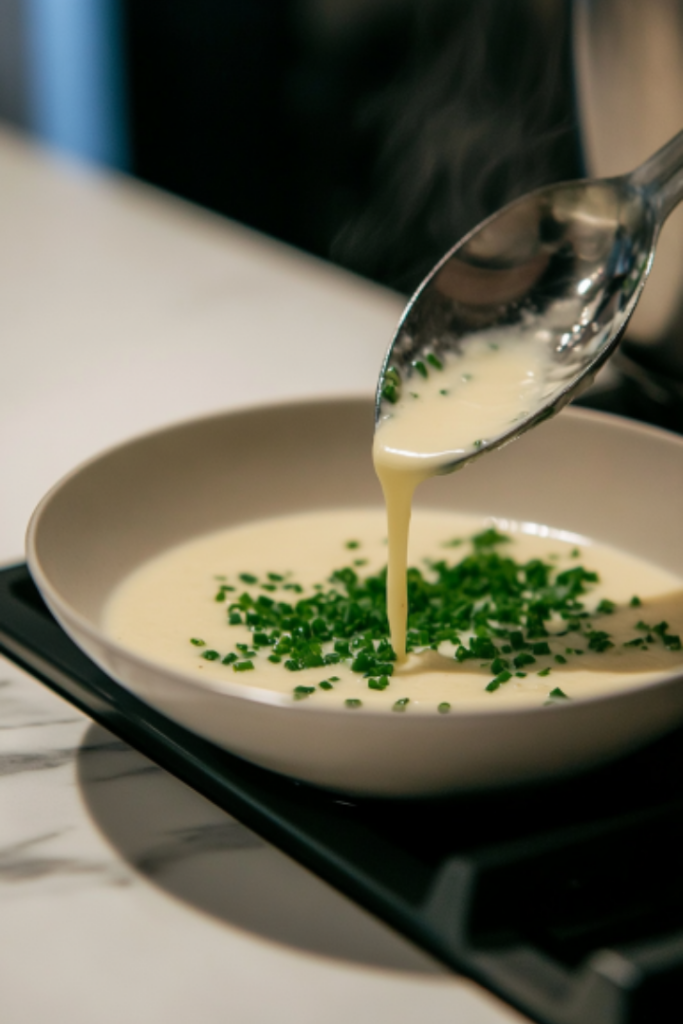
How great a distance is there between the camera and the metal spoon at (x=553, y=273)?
929 millimetres

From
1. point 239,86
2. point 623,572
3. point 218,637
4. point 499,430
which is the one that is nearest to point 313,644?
point 218,637

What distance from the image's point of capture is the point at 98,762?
0.79m

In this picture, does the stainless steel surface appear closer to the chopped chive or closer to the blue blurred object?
the chopped chive

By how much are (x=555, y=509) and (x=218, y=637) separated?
0.36 meters

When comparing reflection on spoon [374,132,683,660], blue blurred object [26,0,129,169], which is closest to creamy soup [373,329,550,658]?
reflection on spoon [374,132,683,660]

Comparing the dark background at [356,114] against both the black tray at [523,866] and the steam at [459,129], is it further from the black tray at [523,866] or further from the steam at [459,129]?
the black tray at [523,866]

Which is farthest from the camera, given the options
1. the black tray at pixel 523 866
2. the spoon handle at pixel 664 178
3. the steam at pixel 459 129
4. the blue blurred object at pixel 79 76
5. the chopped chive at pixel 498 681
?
the blue blurred object at pixel 79 76

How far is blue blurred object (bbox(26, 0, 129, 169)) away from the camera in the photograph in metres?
3.78

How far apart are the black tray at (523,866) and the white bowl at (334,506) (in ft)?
0.12

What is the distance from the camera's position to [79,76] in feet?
12.7

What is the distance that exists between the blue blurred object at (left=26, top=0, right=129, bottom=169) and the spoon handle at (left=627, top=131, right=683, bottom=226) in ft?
10.1

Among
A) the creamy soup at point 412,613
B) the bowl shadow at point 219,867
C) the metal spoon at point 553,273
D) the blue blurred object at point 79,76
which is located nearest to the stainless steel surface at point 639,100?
the metal spoon at point 553,273

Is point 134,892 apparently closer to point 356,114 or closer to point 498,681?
point 498,681

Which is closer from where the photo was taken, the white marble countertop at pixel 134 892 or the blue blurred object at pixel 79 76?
the white marble countertop at pixel 134 892
